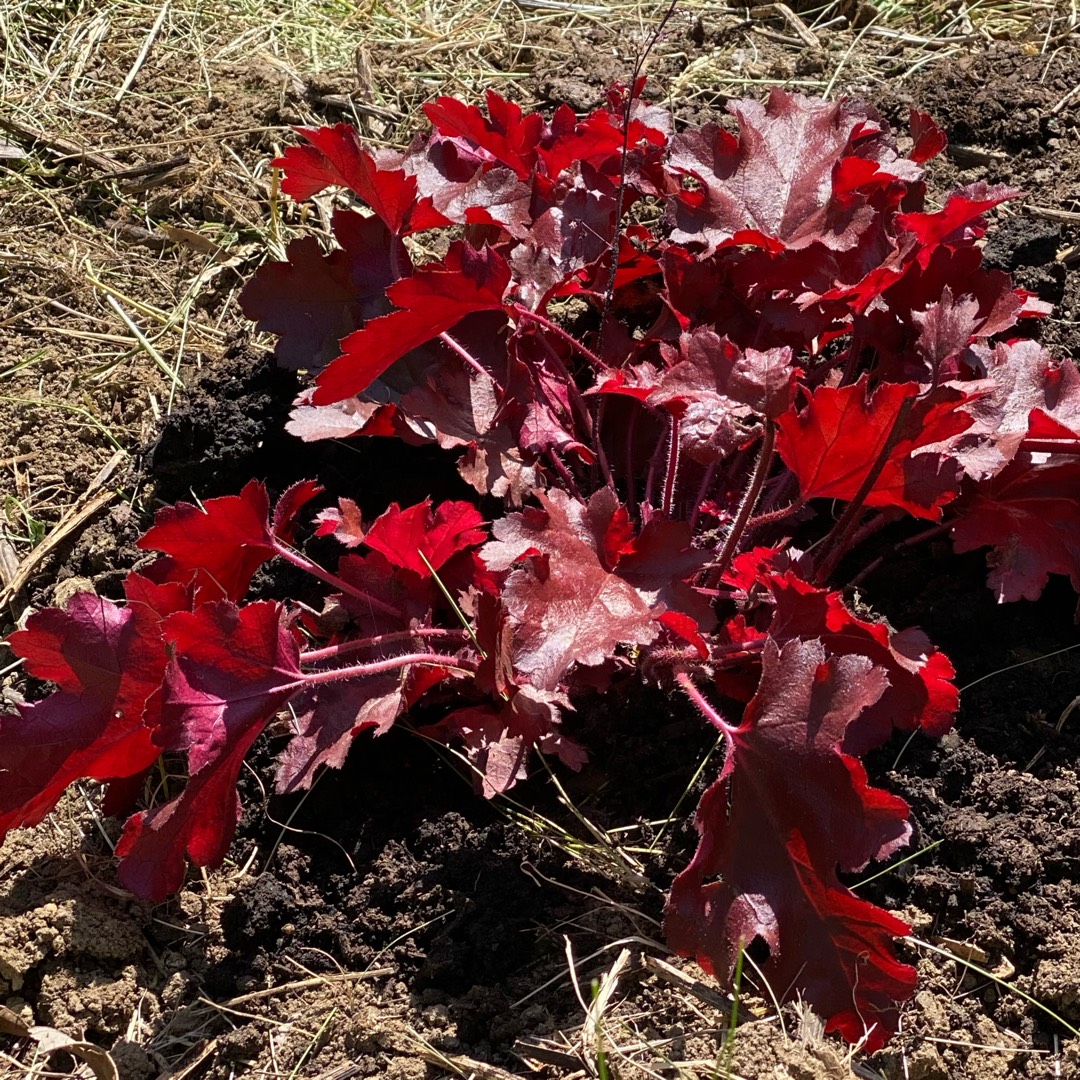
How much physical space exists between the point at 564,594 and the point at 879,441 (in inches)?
19.9

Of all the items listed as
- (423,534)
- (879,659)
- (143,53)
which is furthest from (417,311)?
(143,53)

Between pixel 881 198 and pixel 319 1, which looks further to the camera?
pixel 319 1

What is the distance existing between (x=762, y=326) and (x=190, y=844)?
4.13 feet

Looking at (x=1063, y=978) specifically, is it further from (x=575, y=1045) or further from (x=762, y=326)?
(x=762, y=326)

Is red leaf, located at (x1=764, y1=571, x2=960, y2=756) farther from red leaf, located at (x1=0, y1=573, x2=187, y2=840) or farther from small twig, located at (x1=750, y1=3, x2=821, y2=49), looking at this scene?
small twig, located at (x1=750, y1=3, x2=821, y2=49)

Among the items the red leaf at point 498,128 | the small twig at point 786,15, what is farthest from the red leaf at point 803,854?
the small twig at point 786,15

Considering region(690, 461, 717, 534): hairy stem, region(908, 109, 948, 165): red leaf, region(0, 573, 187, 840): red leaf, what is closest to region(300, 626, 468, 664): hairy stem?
region(0, 573, 187, 840): red leaf

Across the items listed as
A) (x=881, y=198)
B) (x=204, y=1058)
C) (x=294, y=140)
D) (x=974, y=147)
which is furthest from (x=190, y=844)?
(x=974, y=147)

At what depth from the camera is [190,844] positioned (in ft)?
5.37

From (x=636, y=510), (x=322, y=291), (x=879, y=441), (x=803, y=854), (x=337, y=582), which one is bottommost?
(x=803, y=854)

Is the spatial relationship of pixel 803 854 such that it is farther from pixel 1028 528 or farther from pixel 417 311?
pixel 417 311

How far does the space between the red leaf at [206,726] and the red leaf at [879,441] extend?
791 millimetres

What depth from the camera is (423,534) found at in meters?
1.81

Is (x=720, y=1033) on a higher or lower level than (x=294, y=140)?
lower
